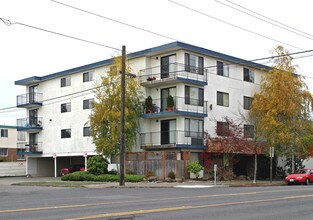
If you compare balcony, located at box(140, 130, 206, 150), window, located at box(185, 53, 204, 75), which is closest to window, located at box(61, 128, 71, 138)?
balcony, located at box(140, 130, 206, 150)

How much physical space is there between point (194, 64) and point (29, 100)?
23.3m

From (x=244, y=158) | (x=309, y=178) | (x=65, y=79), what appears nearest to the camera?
(x=309, y=178)

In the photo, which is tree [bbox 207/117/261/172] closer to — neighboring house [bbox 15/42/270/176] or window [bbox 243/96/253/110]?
neighboring house [bbox 15/42/270/176]

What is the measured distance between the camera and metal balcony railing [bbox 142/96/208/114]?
133 ft

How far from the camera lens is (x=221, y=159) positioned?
41.5 meters

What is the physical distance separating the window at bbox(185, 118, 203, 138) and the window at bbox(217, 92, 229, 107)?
345 centimetres

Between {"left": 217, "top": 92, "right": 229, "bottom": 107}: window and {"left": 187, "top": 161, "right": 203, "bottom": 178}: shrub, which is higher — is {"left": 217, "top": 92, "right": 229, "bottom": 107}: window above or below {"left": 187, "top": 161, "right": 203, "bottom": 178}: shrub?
above

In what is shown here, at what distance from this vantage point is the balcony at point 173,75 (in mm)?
40406

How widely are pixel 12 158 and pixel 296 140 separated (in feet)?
173

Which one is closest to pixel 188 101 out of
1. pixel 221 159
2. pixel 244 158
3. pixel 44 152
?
pixel 221 159

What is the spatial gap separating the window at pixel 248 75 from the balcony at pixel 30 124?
78.8 feet

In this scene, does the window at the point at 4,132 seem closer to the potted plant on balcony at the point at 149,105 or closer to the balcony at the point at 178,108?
the balcony at the point at 178,108

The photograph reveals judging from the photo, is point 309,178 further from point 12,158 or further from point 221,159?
point 12,158

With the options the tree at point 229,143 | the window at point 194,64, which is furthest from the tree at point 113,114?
the tree at point 229,143
